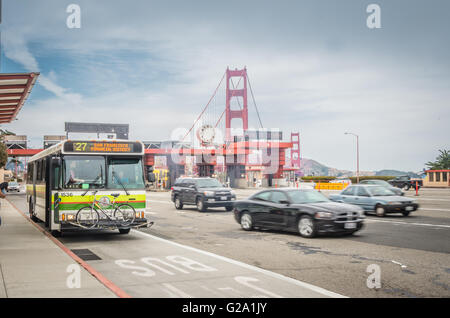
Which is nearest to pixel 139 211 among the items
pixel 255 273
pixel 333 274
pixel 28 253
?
pixel 28 253

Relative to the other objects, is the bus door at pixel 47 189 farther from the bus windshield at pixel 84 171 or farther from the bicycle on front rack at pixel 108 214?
the bicycle on front rack at pixel 108 214

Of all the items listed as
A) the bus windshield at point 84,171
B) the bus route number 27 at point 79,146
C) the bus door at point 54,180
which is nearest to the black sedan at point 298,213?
the bus windshield at point 84,171

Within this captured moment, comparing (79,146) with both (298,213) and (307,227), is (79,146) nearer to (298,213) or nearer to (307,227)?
(298,213)

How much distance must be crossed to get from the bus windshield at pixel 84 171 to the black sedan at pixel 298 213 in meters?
4.75

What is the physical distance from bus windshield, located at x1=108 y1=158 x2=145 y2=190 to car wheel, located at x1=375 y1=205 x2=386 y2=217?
10.5 metres

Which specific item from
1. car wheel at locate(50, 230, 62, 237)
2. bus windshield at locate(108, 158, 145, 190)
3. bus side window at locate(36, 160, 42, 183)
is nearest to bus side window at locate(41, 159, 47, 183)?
bus side window at locate(36, 160, 42, 183)

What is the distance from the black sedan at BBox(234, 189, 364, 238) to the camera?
1259 cm

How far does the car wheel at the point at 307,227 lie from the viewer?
1270 centimetres

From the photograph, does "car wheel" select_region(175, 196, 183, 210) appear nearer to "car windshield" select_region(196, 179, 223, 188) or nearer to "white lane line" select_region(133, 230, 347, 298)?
"car windshield" select_region(196, 179, 223, 188)

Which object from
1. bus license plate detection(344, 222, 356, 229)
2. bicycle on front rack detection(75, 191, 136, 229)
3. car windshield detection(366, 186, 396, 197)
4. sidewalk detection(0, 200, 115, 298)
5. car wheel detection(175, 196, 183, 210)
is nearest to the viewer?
sidewalk detection(0, 200, 115, 298)

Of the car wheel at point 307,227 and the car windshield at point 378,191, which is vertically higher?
the car windshield at point 378,191
